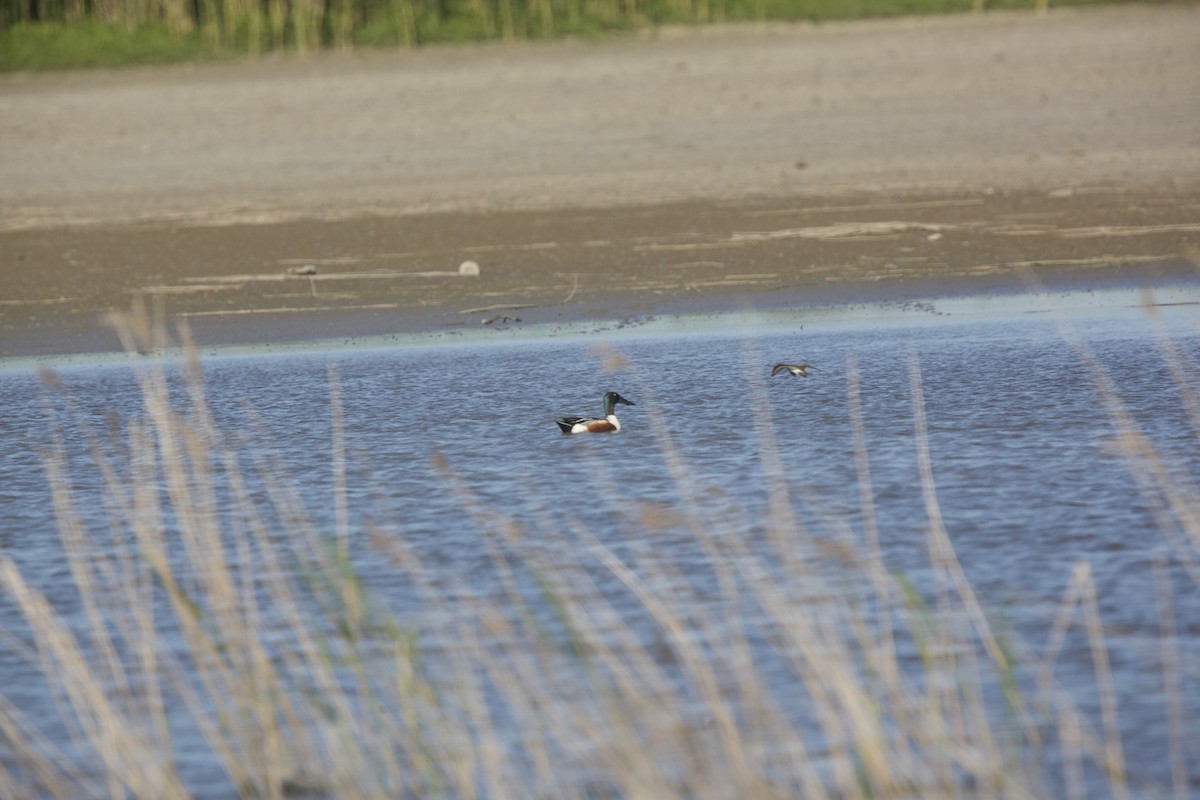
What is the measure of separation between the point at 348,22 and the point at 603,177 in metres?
5.91

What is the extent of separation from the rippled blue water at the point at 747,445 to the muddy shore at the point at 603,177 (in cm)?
156

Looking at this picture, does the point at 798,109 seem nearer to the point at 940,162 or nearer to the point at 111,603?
the point at 940,162

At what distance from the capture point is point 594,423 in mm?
8492

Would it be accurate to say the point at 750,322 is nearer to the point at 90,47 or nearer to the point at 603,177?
the point at 603,177

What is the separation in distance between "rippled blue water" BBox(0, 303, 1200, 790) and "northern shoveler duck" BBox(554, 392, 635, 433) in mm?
112

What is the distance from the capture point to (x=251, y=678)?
171 inches

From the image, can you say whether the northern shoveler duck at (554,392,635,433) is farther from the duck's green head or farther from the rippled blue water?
the rippled blue water

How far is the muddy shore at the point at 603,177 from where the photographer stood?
13.1 metres

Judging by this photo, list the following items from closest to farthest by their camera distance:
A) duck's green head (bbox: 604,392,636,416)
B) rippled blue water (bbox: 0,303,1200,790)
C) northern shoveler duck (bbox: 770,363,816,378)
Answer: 1. rippled blue water (bbox: 0,303,1200,790)
2. duck's green head (bbox: 604,392,636,416)
3. northern shoveler duck (bbox: 770,363,816,378)

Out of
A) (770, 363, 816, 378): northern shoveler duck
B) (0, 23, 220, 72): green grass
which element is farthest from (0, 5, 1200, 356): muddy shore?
(770, 363, 816, 378): northern shoveler duck

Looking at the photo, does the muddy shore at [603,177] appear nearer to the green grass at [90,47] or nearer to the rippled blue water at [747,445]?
the green grass at [90,47]

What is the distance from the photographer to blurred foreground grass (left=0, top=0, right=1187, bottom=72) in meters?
19.9

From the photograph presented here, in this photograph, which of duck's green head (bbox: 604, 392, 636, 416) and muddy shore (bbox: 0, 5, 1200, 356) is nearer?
duck's green head (bbox: 604, 392, 636, 416)

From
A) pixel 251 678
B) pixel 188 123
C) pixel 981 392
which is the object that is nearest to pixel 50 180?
pixel 188 123
